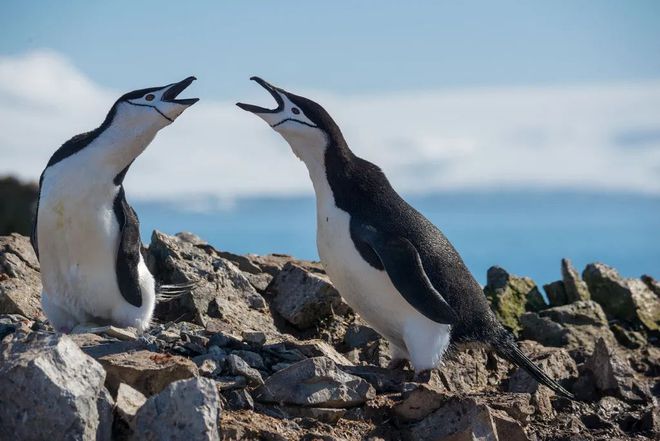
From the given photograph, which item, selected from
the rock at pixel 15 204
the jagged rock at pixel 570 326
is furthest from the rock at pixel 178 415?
the rock at pixel 15 204

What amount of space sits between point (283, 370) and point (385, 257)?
1.27 metres

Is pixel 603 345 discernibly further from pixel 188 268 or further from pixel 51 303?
pixel 51 303

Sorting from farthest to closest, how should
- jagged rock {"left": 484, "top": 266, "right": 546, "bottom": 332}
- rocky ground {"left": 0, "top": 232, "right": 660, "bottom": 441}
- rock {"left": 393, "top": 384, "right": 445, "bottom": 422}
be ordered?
jagged rock {"left": 484, "top": 266, "right": 546, "bottom": 332} → rock {"left": 393, "top": 384, "right": 445, "bottom": 422} → rocky ground {"left": 0, "top": 232, "right": 660, "bottom": 441}

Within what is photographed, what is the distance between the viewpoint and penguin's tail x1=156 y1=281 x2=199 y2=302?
30.1 ft

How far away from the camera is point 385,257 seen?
8.00 m

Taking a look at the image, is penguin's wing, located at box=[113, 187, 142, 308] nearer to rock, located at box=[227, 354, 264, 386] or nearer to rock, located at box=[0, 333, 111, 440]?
rock, located at box=[227, 354, 264, 386]

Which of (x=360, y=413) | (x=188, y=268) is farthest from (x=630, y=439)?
(x=188, y=268)

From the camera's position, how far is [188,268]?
9773mm

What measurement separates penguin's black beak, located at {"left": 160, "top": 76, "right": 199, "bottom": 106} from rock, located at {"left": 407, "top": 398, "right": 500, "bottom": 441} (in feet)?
9.34

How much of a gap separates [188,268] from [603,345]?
3427 mm

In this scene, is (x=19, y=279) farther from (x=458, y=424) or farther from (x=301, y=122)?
(x=458, y=424)

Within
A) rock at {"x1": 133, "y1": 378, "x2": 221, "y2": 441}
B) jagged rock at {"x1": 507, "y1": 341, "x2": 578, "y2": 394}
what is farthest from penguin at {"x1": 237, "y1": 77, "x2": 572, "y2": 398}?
rock at {"x1": 133, "y1": 378, "x2": 221, "y2": 441}

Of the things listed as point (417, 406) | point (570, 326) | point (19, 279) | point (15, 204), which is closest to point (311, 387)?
point (417, 406)

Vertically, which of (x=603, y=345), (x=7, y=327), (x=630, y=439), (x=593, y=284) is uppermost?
(x=593, y=284)
